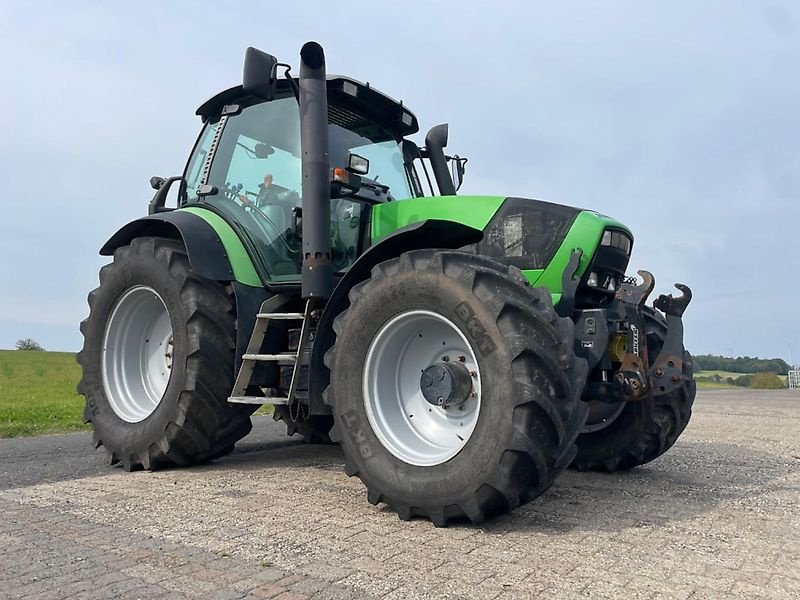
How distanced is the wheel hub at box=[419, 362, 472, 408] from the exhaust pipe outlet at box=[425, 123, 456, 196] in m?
2.79

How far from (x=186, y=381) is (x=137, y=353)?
1150 millimetres

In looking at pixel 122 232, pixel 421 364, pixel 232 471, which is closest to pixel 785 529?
pixel 421 364

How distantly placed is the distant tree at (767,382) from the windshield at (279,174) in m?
34.6

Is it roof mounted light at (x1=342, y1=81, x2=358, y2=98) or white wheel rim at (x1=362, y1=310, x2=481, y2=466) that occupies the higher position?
roof mounted light at (x1=342, y1=81, x2=358, y2=98)

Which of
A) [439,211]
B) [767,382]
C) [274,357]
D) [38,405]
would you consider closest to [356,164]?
[439,211]

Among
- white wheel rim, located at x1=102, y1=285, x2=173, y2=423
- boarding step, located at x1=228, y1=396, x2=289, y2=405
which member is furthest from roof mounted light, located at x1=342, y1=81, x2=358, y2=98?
boarding step, located at x1=228, y1=396, x2=289, y2=405

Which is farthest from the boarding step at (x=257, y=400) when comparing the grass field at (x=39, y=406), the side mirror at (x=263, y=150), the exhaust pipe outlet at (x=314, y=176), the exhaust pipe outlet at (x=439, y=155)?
the grass field at (x=39, y=406)

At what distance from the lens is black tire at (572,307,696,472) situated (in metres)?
4.83

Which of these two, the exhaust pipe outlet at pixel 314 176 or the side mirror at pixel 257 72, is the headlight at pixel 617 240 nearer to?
the exhaust pipe outlet at pixel 314 176

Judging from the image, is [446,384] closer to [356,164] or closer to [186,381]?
[356,164]

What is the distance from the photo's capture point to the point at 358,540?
310cm

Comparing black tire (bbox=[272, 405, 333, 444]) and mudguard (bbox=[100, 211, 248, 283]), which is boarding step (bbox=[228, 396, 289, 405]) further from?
black tire (bbox=[272, 405, 333, 444])

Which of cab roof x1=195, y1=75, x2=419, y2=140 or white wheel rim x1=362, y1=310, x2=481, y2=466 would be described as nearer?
white wheel rim x1=362, y1=310, x2=481, y2=466

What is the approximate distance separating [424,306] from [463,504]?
1.05m
